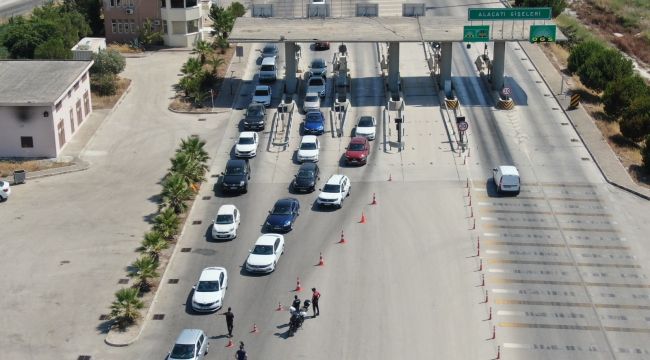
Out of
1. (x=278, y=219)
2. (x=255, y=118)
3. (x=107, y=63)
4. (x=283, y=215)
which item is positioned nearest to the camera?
(x=278, y=219)

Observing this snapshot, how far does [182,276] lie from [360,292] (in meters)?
10.5

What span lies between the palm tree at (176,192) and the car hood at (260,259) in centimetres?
918

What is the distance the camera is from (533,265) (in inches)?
2334

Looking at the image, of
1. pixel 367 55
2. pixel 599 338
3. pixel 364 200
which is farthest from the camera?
pixel 367 55

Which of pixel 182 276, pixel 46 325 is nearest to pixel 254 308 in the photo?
pixel 182 276

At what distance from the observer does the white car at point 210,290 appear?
176ft

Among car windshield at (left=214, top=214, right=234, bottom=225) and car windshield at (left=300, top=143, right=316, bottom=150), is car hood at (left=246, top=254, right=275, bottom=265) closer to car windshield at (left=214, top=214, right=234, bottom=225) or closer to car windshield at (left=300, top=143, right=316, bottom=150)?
car windshield at (left=214, top=214, right=234, bottom=225)

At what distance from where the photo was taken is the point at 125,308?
173ft

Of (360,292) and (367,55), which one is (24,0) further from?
(360,292)

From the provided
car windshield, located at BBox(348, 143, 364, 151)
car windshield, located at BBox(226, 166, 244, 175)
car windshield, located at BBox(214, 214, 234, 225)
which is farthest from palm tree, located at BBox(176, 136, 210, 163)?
car windshield, located at BBox(348, 143, 364, 151)

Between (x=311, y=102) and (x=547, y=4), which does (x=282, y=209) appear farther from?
(x=547, y=4)

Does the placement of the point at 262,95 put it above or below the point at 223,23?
below

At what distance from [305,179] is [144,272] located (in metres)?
16.8

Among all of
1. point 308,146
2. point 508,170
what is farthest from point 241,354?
point 308,146
